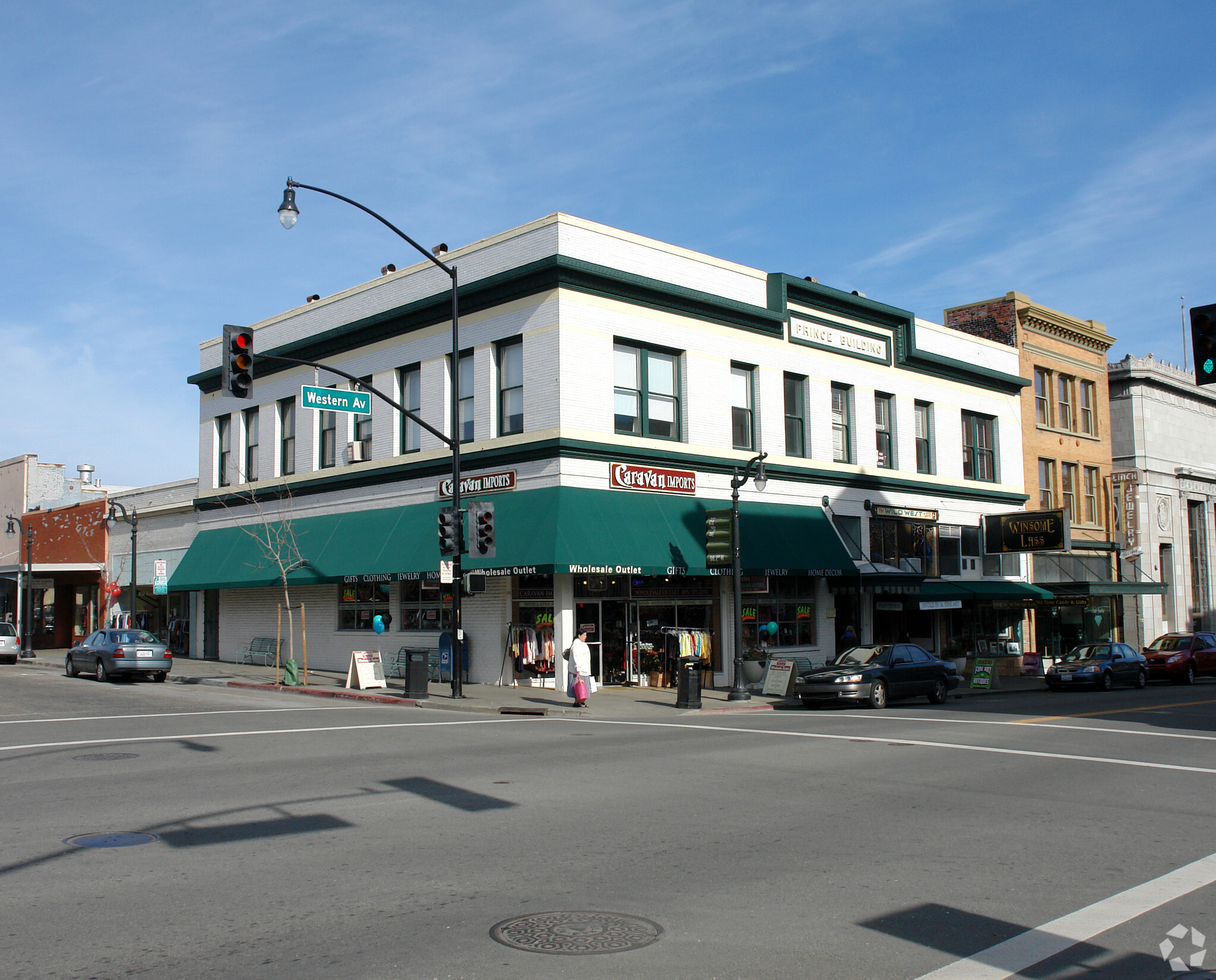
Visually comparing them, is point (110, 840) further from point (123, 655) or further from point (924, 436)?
point (924, 436)

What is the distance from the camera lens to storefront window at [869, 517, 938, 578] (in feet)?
113

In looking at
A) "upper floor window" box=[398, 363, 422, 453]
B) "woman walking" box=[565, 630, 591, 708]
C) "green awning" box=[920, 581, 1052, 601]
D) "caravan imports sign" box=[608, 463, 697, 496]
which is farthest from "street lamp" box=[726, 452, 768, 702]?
"green awning" box=[920, 581, 1052, 601]

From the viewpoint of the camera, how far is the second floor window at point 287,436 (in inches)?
1393

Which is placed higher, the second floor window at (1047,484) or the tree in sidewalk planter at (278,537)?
the second floor window at (1047,484)

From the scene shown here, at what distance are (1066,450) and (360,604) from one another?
29.4m

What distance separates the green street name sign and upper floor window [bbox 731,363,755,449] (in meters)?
10.9

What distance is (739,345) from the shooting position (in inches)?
1207

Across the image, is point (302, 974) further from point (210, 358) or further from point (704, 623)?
point (210, 358)

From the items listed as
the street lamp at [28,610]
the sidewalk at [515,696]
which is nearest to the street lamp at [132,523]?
the street lamp at [28,610]

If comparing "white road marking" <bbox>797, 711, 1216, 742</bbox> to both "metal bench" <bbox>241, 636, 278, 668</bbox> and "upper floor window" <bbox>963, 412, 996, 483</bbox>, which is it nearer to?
"metal bench" <bbox>241, 636, 278, 668</bbox>

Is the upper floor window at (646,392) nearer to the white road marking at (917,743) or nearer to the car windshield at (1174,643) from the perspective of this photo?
the white road marking at (917,743)

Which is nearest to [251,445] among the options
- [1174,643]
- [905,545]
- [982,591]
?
[905,545]

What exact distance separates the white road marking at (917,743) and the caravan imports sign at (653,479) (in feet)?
25.9

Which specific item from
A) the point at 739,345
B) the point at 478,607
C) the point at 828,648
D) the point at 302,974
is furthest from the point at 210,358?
the point at 302,974
